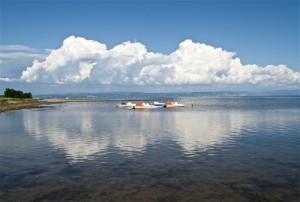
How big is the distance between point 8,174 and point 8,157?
305 inches

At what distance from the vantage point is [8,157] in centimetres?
3462

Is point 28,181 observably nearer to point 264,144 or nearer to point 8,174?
point 8,174

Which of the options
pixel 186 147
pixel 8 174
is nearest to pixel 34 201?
pixel 8 174

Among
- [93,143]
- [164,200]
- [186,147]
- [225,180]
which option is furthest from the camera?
[93,143]

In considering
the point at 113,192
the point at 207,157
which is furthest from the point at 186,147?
the point at 113,192

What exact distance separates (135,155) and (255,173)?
1288 cm

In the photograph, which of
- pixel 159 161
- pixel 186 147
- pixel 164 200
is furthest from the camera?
pixel 186 147

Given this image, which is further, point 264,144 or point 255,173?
point 264,144

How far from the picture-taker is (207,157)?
33.4 metres

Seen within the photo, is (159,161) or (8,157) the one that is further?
(8,157)

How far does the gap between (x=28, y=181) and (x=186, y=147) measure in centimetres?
→ 1969

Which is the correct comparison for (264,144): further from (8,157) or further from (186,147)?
(8,157)

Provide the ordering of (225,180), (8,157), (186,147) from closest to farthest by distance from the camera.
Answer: (225,180), (8,157), (186,147)

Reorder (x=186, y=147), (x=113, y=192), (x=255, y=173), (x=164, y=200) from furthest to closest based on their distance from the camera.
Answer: (x=186, y=147) < (x=255, y=173) < (x=113, y=192) < (x=164, y=200)
